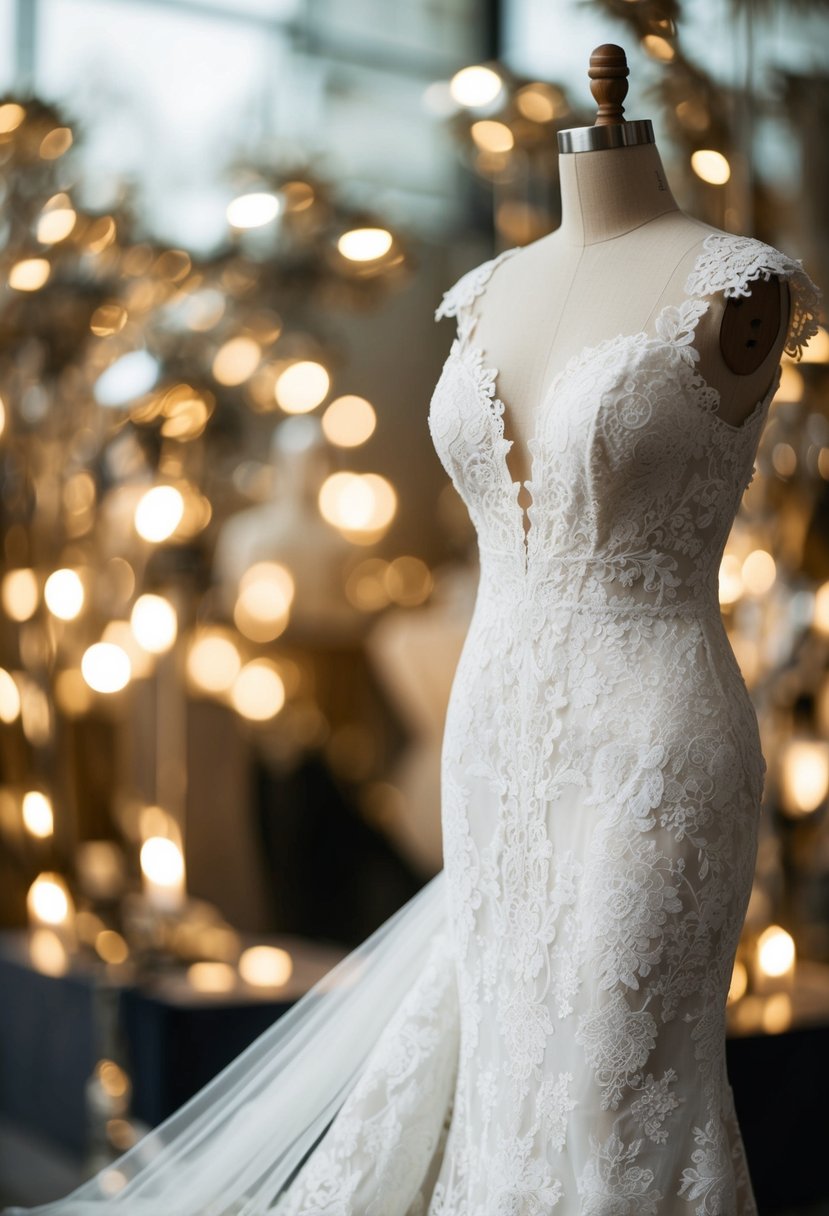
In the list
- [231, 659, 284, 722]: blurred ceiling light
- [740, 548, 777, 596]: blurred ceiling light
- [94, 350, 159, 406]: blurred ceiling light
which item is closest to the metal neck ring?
[740, 548, 777, 596]: blurred ceiling light

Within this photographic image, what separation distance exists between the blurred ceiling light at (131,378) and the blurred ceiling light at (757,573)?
1.64 meters

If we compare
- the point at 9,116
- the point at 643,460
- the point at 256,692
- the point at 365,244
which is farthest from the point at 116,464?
the point at 643,460

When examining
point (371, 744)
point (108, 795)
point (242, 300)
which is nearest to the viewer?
point (242, 300)

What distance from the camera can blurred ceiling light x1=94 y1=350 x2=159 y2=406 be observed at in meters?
3.95

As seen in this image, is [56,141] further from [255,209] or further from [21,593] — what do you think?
[21,593]

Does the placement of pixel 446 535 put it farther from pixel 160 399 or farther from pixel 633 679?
pixel 633 679

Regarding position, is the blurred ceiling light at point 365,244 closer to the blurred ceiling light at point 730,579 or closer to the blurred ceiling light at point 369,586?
the blurred ceiling light at point 730,579

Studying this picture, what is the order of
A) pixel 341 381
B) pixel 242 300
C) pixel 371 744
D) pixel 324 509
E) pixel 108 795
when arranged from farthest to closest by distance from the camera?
pixel 341 381 → pixel 371 744 → pixel 324 509 → pixel 108 795 → pixel 242 300

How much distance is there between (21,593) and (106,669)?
54cm

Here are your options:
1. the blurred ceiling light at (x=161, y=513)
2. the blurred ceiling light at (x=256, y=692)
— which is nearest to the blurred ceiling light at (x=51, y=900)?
the blurred ceiling light at (x=161, y=513)

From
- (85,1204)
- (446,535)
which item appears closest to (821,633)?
(85,1204)

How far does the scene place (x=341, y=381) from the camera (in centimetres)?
857

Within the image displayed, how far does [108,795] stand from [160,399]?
185cm

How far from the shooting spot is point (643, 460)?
6.89 feet
